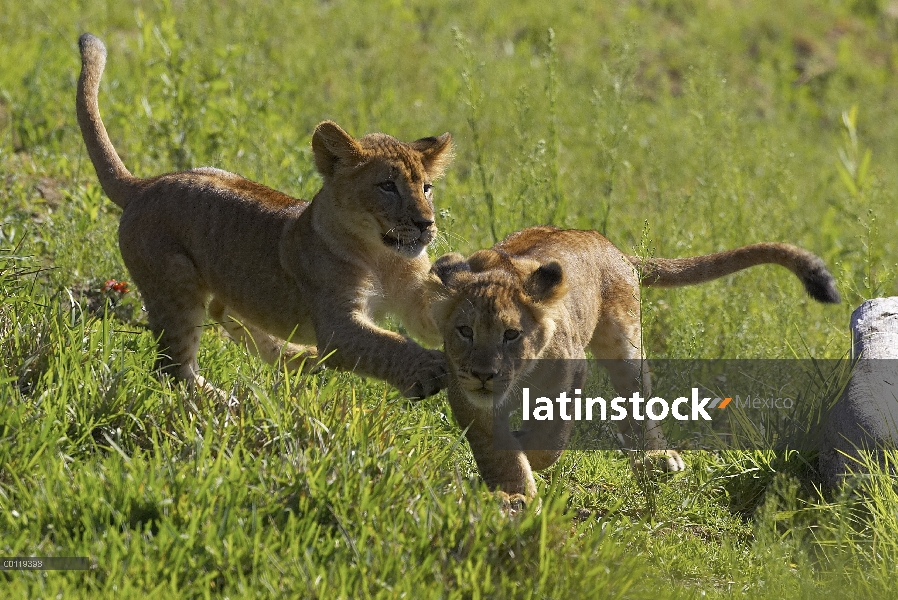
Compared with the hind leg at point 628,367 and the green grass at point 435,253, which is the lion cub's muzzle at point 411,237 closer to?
the green grass at point 435,253

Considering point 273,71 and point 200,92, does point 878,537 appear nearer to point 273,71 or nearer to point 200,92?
point 200,92

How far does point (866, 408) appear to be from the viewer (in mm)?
5477

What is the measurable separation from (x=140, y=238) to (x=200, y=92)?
11.5ft

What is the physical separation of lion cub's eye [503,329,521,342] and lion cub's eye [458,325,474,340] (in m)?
0.15

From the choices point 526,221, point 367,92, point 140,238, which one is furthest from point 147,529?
point 367,92

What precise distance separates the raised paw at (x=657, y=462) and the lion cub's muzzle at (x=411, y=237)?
5.00 ft

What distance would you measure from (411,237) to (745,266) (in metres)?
2.01

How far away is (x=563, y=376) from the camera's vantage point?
5.32m

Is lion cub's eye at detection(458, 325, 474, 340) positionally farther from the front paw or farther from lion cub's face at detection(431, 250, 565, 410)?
the front paw

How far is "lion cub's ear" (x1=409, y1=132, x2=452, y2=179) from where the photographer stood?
5.79m

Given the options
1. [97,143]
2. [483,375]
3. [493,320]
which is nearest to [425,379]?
[483,375]

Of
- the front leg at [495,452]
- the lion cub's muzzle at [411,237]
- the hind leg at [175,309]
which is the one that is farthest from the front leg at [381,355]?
the hind leg at [175,309]

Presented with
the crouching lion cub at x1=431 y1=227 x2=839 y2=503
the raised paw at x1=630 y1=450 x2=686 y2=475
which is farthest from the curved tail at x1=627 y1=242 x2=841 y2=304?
the raised paw at x1=630 y1=450 x2=686 y2=475

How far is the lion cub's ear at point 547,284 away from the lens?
16.4ft
